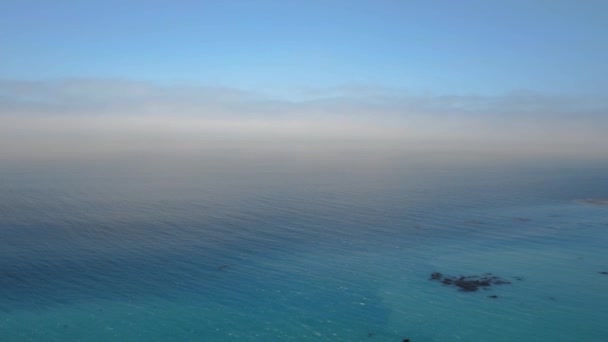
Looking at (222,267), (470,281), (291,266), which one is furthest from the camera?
(291,266)

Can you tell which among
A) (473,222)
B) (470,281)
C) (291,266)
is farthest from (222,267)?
(473,222)

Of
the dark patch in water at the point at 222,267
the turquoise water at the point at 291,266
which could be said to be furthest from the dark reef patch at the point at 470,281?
the dark patch in water at the point at 222,267

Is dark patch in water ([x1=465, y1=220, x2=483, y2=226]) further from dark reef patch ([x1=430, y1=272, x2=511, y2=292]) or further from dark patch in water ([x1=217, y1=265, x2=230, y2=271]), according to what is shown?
dark patch in water ([x1=217, y1=265, x2=230, y2=271])

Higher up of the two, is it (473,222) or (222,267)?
(473,222)

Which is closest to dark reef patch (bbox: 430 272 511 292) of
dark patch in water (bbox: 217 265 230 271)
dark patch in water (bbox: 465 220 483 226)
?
dark patch in water (bbox: 217 265 230 271)

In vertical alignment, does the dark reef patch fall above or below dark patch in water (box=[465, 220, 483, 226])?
below

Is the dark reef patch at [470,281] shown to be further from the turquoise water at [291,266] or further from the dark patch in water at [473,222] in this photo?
the dark patch in water at [473,222]

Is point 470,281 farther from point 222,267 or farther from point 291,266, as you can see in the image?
point 222,267
